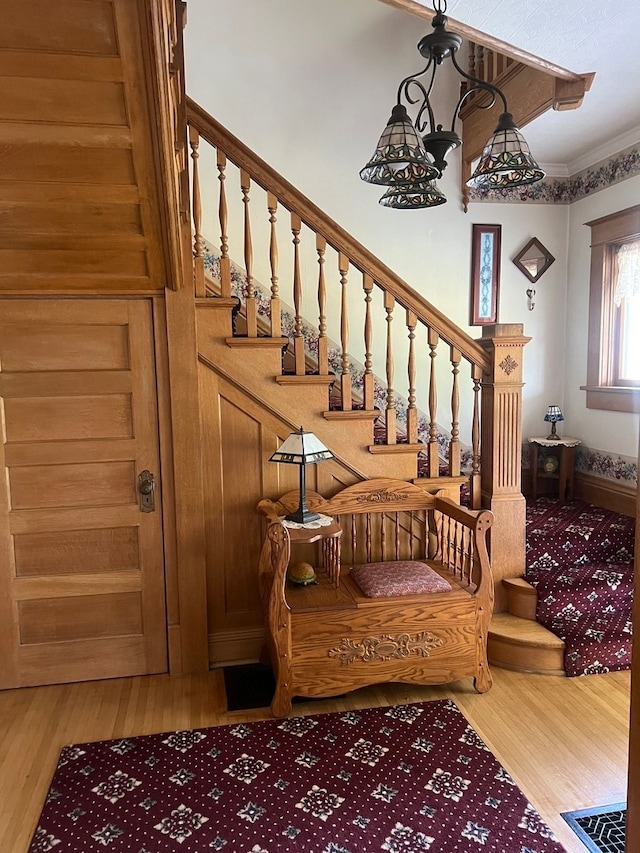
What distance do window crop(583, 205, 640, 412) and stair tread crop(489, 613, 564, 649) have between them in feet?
6.03

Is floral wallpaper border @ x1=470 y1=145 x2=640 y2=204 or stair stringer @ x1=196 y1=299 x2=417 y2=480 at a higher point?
floral wallpaper border @ x1=470 y1=145 x2=640 y2=204

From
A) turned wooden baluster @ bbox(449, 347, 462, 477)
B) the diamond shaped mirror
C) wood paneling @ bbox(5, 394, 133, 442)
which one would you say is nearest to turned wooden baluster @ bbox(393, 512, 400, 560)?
turned wooden baluster @ bbox(449, 347, 462, 477)

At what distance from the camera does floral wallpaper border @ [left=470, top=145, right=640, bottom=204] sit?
4.08m

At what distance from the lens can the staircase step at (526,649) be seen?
2.95 meters

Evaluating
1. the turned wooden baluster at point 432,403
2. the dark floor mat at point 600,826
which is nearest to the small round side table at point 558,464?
the turned wooden baluster at point 432,403

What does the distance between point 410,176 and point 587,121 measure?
2.25m

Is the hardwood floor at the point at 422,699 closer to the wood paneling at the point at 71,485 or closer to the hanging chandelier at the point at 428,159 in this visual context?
the wood paneling at the point at 71,485

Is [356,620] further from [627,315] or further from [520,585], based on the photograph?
[627,315]

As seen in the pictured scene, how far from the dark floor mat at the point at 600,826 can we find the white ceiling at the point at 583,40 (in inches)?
136

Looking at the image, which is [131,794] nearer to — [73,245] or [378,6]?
[73,245]

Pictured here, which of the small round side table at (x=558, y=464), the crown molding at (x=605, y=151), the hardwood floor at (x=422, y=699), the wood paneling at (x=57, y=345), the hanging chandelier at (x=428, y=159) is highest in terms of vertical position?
the crown molding at (x=605, y=151)

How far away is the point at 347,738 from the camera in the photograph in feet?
8.01

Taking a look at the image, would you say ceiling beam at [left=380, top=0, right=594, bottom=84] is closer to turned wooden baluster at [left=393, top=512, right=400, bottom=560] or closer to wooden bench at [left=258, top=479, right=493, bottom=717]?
wooden bench at [left=258, top=479, right=493, bottom=717]

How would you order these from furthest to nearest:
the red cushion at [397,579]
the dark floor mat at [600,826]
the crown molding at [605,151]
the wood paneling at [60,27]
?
the crown molding at [605,151] → the red cushion at [397,579] → the dark floor mat at [600,826] → the wood paneling at [60,27]
